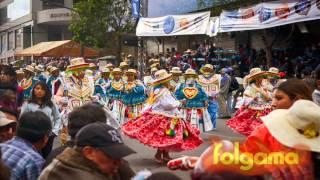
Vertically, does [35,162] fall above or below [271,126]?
below

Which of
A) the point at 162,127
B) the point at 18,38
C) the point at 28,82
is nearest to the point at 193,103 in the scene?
the point at 162,127

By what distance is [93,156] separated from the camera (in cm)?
286

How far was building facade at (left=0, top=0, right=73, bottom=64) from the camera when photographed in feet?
198

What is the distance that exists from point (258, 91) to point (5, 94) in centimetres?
660

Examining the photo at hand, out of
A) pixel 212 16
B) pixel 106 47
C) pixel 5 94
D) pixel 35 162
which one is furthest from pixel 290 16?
pixel 106 47

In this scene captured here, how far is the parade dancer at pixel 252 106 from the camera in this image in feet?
38.9

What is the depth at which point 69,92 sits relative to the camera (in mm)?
11125

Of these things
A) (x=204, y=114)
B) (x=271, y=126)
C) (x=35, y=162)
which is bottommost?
(x=204, y=114)

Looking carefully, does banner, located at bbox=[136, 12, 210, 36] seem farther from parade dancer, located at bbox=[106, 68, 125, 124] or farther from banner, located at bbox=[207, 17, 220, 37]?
parade dancer, located at bbox=[106, 68, 125, 124]

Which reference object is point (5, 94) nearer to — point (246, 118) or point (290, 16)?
point (246, 118)

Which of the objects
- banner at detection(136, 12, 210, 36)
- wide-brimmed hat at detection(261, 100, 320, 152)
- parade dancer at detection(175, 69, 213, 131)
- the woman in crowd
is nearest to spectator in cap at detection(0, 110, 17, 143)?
the woman in crowd

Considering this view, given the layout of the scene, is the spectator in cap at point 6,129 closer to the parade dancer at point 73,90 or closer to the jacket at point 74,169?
the jacket at point 74,169

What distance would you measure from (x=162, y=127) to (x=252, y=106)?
2605 millimetres

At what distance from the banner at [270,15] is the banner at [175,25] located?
166cm
